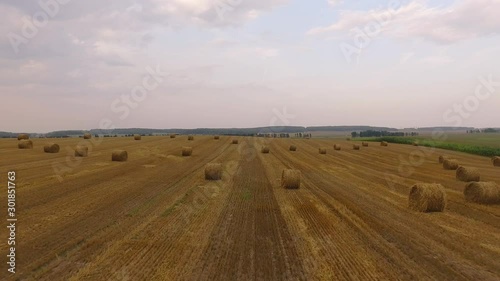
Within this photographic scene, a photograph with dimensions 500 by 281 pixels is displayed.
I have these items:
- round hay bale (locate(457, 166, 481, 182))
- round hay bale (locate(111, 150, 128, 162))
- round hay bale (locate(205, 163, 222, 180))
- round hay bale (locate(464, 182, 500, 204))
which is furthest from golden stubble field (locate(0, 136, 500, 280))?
round hay bale (locate(111, 150, 128, 162))

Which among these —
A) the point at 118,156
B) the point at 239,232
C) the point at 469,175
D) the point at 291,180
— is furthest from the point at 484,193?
the point at 118,156

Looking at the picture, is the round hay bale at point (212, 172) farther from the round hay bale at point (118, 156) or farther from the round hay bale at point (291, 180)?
the round hay bale at point (118, 156)

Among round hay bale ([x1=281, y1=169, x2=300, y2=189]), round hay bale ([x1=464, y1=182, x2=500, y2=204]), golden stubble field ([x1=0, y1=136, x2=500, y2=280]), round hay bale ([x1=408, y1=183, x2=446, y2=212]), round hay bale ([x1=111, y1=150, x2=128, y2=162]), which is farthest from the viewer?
round hay bale ([x1=111, y1=150, x2=128, y2=162])

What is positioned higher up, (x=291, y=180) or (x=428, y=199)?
(x=291, y=180)

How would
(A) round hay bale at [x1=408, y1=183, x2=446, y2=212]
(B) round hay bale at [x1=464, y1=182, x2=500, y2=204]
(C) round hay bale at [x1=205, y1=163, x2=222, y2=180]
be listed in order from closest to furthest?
(A) round hay bale at [x1=408, y1=183, x2=446, y2=212]
(B) round hay bale at [x1=464, y1=182, x2=500, y2=204]
(C) round hay bale at [x1=205, y1=163, x2=222, y2=180]

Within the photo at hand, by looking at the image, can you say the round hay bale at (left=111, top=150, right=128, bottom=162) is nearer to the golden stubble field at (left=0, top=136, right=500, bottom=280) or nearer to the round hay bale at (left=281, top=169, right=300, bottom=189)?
the golden stubble field at (left=0, top=136, right=500, bottom=280)

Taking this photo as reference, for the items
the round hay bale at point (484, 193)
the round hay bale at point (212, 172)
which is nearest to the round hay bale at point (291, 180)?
the round hay bale at point (212, 172)

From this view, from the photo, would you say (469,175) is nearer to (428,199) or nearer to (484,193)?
(484,193)
